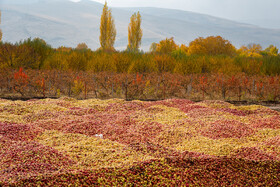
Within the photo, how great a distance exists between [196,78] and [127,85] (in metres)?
2.73

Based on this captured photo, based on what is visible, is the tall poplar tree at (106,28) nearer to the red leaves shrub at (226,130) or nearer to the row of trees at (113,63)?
the row of trees at (113,63)

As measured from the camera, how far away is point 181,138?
4801 millimetres

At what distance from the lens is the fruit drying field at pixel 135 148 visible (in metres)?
3.23

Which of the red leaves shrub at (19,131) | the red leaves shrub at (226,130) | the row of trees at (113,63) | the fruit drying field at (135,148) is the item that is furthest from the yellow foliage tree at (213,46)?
the red leaves shrub at (19,131)

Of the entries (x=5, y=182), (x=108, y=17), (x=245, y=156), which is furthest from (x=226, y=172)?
(x=108, y=17)

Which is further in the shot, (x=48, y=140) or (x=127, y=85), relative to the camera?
(x=127, y=85)

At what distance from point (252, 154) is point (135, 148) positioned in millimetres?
1639

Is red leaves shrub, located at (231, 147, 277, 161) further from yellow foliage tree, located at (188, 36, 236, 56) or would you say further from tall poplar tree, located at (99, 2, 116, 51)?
tall poplar tree, located at (99, 2, 116, 51)

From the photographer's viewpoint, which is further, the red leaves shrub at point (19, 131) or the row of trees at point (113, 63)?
the row of trees at point (113, 63)

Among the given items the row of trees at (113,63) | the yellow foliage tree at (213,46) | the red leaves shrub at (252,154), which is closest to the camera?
the red leaves shrub at (252,154)

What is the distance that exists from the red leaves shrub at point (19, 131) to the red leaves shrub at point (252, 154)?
3.23m

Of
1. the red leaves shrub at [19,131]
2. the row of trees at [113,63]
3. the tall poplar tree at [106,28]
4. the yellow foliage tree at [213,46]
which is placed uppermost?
the tall poplar tree at [106,28]

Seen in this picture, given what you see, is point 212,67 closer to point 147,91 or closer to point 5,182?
point 147,91

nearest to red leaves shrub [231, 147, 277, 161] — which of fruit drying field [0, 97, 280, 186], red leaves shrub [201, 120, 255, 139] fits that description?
fruit drying field [0, 97, 280, 186]
